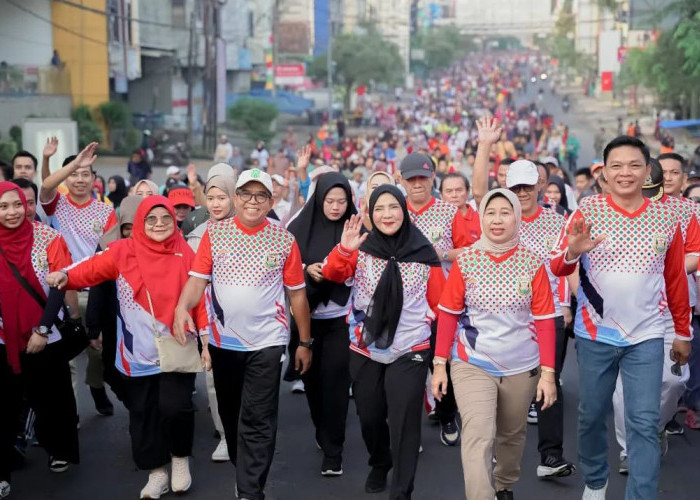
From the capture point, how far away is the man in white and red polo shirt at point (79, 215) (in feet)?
28.0

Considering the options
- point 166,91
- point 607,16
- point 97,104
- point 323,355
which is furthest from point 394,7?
point 323,355

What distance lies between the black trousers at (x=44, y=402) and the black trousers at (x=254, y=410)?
47.0 inches

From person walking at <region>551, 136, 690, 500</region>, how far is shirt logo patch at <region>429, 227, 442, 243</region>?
187 cm

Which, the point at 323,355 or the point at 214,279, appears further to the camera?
the point at 323,355

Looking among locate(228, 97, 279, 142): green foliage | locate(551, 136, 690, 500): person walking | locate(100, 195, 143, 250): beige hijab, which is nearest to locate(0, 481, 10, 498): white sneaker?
locate(100, 195, 143, 250): beige hijab

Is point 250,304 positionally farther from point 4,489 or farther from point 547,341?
point 4,489

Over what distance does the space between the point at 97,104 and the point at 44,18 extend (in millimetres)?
3600

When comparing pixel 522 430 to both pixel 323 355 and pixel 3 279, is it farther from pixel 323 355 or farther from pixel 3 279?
pixel 3 279

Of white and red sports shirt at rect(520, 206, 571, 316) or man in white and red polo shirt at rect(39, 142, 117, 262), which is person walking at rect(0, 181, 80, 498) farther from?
white and red sports shirt at rect(520, 206, 571, 316)

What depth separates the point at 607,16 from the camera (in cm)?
9981

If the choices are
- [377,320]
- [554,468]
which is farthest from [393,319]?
[554,468]

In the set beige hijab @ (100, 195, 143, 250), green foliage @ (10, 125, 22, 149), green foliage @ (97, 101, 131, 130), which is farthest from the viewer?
green foliage @ (97, 101, 131, 130)

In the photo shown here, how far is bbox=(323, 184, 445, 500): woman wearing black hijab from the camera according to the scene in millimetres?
6145

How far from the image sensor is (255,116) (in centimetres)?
4478
